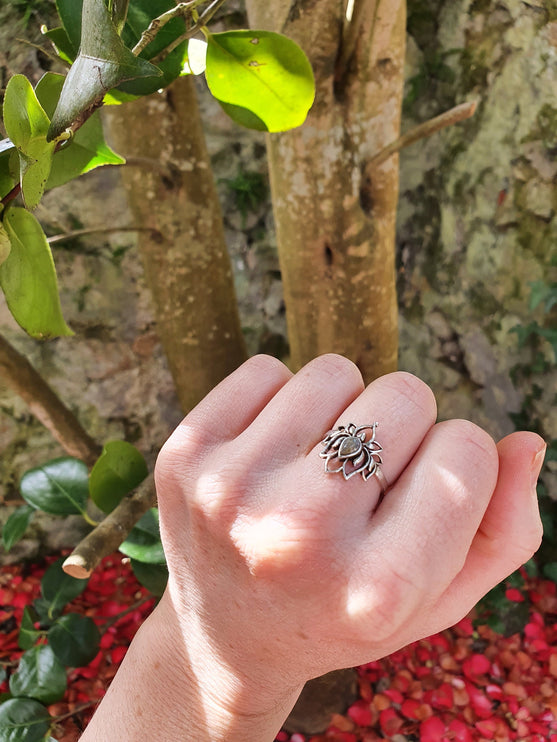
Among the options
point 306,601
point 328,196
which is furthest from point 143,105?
point 306,601

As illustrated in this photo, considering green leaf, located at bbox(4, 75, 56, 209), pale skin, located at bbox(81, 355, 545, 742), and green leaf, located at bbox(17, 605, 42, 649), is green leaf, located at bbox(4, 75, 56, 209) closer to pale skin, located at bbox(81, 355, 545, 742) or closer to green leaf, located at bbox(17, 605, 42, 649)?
pale skin, located at bbox(81, 355, 545, 742)

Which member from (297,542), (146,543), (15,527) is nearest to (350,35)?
(297,542)

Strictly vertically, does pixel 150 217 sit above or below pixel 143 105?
below

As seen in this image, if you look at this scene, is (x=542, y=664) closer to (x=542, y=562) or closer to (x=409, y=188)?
(x=542, y=562)

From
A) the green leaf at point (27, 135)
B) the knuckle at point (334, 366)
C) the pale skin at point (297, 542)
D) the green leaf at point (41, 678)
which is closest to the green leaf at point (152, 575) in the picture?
the green leaf at point (41, 678)

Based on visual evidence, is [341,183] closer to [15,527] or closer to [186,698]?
[186,698]

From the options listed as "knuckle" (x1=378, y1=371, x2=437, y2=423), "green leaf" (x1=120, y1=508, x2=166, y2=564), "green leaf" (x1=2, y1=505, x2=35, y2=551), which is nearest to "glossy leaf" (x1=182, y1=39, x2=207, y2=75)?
"knuckle" (x1=378, y1=371, x2=437, y2=423)
